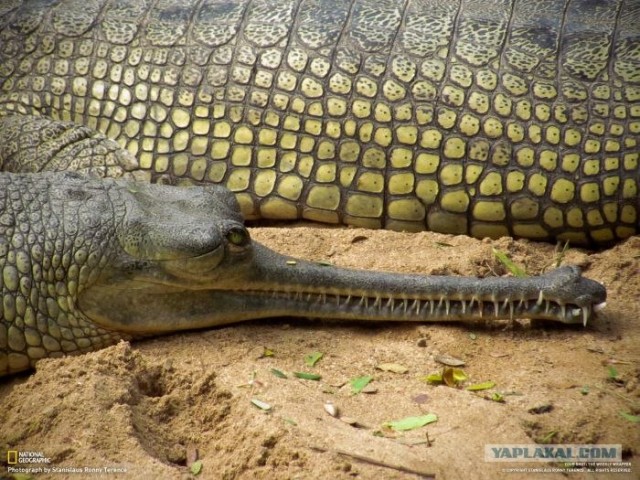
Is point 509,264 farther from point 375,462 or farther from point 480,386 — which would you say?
point 375,462

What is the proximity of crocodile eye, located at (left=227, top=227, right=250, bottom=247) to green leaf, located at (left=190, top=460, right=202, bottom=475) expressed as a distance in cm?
95

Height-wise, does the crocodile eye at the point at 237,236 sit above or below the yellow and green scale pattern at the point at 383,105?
below

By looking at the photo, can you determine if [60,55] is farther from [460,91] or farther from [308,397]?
[308,397]

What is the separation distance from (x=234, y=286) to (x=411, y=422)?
98 centimetres

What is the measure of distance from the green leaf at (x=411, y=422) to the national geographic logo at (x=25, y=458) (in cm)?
117

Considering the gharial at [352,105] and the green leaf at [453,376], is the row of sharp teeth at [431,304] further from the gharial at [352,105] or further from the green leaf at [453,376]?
the gharial at [352,105]

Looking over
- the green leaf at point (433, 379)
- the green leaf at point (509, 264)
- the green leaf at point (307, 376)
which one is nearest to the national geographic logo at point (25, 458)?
the green leaf at point (307, 376)

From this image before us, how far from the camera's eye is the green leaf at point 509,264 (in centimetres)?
451

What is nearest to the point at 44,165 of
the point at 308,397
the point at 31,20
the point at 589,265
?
the point at 31,20

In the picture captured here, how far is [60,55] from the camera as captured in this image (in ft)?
18.3

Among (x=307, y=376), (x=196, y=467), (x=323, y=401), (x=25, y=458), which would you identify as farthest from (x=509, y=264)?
(x=25, y=458)

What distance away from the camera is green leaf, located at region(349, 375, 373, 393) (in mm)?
3543

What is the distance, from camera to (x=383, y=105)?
5156 millimetres

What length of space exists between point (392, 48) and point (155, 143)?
148 centimetres
